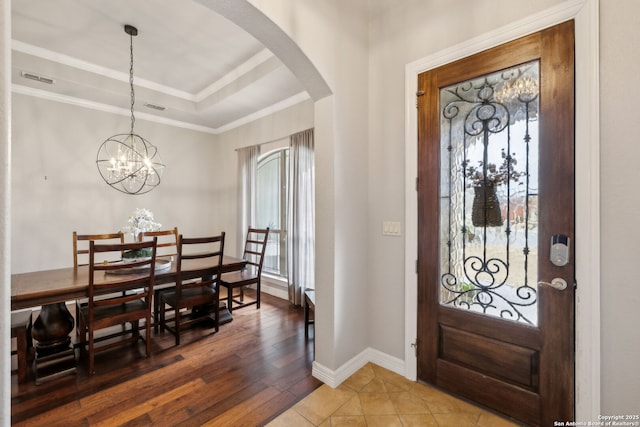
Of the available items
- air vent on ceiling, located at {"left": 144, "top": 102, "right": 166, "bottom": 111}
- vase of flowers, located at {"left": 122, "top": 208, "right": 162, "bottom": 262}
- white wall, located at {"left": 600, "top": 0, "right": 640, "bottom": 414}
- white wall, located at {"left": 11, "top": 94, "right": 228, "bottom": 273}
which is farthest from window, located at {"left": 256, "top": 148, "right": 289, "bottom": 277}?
white wall, located at {"left": 600, "top": 0, "right": 640, "bottom": 414}

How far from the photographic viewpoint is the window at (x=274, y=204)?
4.33 meters

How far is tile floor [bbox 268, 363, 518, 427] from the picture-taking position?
1.73 m

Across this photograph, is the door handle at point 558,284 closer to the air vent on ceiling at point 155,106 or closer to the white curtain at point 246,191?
the white curtain at point 246,191

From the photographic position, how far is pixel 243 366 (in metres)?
2.35

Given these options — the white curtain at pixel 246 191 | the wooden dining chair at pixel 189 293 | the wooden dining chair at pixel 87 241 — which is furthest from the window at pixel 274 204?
the wooden dining chair at pixel 87 241

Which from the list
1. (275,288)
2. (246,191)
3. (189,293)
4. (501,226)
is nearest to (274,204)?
(246,191)

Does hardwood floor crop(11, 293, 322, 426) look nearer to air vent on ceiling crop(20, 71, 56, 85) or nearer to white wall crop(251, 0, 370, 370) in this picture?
white wall crop(251, 0, 370, 370)

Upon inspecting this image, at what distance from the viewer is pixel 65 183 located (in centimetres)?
380

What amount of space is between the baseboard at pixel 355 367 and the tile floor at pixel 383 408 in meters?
0.05

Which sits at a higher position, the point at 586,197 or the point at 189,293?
the point at 586,197

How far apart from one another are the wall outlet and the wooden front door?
0.21 m

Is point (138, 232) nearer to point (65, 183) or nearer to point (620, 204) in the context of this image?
point (65, 183)

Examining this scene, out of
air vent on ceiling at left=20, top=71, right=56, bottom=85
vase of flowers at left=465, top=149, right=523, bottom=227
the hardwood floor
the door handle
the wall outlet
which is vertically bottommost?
the hardwood floor

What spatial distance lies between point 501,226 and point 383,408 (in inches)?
57.0
